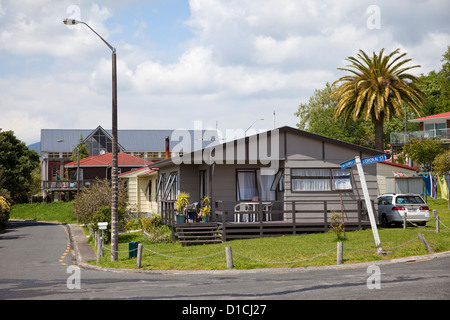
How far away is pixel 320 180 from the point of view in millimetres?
25469

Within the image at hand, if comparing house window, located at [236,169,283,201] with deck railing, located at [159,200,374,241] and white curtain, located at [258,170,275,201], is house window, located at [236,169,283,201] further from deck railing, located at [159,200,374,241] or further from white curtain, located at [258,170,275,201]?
deck railing, located at [159,200,374,241]

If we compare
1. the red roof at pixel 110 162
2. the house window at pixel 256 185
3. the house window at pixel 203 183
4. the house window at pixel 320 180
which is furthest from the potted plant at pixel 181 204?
the red roof at pixel 110 162

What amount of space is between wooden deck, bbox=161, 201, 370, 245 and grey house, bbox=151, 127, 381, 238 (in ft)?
0.15

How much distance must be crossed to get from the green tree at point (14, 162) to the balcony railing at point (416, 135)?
124 feet

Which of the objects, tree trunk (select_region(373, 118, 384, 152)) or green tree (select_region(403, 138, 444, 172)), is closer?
tree trunk (select_region(373, 118, 384, 152))

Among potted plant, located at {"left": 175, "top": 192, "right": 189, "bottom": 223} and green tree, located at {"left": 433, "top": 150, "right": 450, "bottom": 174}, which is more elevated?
green tree, located at {"left": 433, "top": 150, "right": 450, "bottom": 174}

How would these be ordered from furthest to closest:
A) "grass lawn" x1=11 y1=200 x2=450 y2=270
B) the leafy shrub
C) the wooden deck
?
the leafy shrub → the wooden deck → "grass lawn" x1=11 y1=200 x2=450 y2=270

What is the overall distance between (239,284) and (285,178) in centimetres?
1170

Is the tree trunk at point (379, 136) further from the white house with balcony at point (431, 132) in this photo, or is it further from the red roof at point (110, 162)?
the red roof at point (110, 162)

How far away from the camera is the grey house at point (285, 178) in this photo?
2486cm

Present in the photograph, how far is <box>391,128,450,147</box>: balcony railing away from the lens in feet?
170

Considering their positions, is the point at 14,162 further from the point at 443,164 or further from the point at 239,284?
the point at 239,284

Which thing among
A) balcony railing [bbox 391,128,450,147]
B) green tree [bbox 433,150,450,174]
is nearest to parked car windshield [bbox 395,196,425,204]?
green tree [bbox 433,150,450,174]
